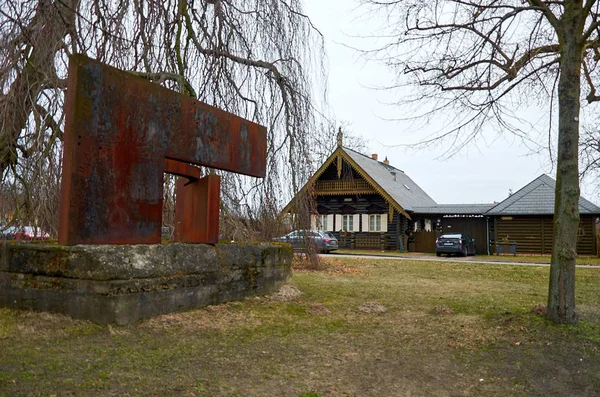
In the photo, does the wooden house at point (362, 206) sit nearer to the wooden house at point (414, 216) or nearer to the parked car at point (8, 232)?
the wooden house at point (414, 216)

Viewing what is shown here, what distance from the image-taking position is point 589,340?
510 centimetres

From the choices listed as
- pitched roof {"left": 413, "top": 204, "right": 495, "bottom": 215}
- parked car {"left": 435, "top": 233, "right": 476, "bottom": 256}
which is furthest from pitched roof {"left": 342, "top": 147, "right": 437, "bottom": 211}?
parked car {"left": 435, "top": 233, "right": 476, "bottom": 256}

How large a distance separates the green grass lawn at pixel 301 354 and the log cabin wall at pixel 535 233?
Answer: 21.3m

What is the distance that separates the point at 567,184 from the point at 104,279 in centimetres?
524

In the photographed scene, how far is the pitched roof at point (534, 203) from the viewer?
25.5m

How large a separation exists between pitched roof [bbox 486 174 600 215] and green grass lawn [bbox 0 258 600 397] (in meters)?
21.2

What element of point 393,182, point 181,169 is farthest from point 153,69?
point 393,182

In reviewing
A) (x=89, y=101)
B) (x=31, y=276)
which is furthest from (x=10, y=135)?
(x=31, y=276)

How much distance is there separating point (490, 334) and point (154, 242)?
3.89 m

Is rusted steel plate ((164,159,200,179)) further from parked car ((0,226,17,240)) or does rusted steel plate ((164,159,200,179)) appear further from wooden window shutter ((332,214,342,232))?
wooden window shutter ((332,214,342,232))

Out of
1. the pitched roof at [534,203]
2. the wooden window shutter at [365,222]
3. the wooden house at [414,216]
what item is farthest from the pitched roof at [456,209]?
the wooden window shutter at [365,222]

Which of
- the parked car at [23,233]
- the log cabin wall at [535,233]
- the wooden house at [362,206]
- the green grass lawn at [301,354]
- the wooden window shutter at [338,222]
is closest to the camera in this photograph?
the green grass lawn at [301,354]

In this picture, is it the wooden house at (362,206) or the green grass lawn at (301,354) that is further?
the wooden house at (362,206)

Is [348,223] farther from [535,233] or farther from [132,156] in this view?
[132,156]
